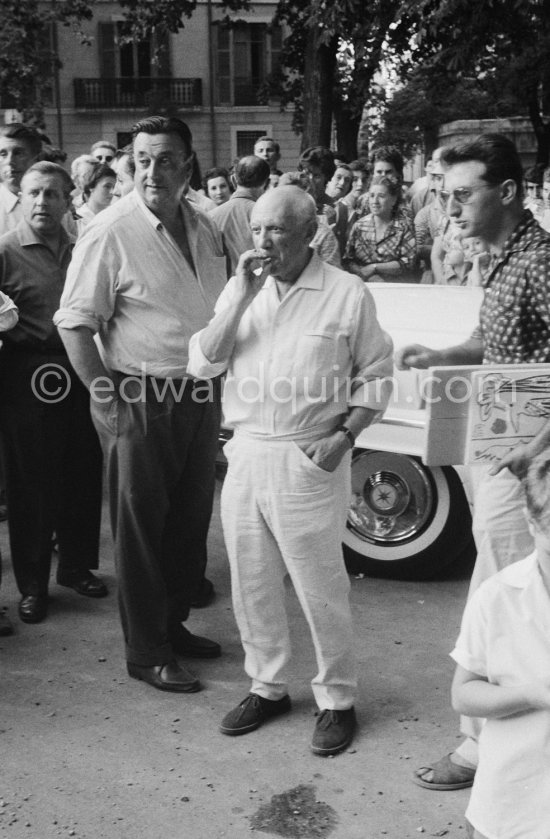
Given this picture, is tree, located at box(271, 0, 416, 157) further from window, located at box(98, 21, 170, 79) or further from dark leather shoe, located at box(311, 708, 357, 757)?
window, located at box(98, 21, 170, 79)

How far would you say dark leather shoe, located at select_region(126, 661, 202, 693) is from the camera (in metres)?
4.22

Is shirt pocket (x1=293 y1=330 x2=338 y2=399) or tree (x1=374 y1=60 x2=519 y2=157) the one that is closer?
shirt pocket (x1=293 y1=330 x2=338 y2=399)

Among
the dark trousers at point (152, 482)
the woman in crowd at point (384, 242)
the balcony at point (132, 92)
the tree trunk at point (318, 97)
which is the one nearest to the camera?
the dark trousers at point (152, 482)

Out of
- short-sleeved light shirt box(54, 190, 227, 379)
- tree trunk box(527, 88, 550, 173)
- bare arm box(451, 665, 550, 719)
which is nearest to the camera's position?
bare arm box(451, 665, 550, 719)

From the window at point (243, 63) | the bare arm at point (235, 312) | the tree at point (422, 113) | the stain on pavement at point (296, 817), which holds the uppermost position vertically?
the window at point (243, 63)

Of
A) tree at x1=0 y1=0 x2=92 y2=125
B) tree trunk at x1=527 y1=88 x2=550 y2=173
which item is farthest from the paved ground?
tree trunk at x1=527 y1=88 x2=550 y2=173

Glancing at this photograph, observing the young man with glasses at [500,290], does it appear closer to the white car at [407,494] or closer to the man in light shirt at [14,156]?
the white car at [407,494]

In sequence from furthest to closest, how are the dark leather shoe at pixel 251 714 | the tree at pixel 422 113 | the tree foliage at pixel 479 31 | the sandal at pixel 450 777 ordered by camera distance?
the tree at pixel 422 113 → the tree foliage at pixel 479 31 → the dark leather shoe at pixel 251 714 → the sandal at pixel 450 777

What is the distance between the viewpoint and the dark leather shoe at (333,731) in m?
3.73

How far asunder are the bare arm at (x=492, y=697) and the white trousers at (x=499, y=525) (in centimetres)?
108

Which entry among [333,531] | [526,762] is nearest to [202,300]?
[333,531]

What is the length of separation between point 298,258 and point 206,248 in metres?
0.81

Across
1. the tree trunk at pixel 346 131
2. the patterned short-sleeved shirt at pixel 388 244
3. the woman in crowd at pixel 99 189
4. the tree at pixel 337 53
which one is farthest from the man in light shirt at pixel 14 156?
the tree trunk at pixel 346 131

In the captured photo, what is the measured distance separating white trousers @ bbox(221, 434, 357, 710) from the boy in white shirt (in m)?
1.45
